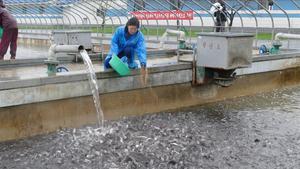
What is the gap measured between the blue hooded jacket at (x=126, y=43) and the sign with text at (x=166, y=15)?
9395 mm

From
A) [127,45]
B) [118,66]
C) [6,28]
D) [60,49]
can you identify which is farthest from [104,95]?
[6,28]

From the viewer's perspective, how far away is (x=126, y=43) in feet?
28.9

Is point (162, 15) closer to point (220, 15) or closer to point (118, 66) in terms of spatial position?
point (220, 15)

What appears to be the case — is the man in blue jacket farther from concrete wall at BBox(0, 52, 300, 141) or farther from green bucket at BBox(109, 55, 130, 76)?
concrete wall at BBox(0, 52, 300, 141)

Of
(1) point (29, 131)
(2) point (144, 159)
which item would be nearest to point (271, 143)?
(2) point (144, 159)

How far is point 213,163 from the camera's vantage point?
6633 millimetres

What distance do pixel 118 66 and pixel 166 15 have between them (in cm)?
1059

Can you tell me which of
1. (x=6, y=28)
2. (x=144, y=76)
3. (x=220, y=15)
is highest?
(x=220, y=15)

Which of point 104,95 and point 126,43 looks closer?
point 104,95

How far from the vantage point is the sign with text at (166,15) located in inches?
712

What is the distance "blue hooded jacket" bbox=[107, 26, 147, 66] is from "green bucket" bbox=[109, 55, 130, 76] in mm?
234

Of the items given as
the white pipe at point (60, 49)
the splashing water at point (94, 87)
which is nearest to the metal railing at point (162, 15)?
the white pipe at point (60, 49)

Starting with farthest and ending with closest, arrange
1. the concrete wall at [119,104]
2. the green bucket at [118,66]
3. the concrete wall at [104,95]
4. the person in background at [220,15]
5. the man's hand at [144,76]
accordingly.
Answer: the person in background at [220,15] < the man's hand at [144,76] < the green bucket at [118,66] < the concrete wall at [119,104] < the concrete wall at [104,95]

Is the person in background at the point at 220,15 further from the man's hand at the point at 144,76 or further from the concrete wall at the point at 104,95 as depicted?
the man's hand at the point at 144,76
